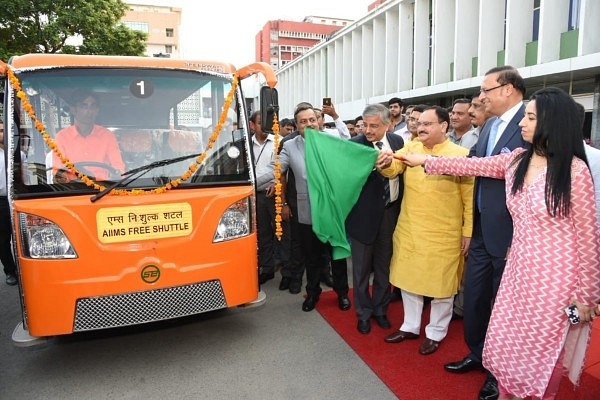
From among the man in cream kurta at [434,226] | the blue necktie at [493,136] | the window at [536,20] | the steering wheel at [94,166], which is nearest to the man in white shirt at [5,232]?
the steering wheel at [94,166]

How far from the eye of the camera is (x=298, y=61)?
2909cm

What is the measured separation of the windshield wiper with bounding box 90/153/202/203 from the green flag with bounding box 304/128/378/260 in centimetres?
106

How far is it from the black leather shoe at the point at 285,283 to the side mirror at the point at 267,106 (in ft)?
7.60

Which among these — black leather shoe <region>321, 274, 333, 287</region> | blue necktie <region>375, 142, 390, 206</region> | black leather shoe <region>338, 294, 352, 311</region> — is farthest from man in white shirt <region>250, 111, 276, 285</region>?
blue necktie <region>375, 142, 390, 206</region>

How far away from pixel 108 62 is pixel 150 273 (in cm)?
155

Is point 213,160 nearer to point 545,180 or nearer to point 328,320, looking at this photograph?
point 328,320

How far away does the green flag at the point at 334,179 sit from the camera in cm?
367

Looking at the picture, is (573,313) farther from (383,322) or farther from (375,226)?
(383,322)

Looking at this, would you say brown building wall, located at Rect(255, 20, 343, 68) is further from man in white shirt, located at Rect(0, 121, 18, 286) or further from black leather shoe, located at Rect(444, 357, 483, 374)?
black leather shoe, located at Rect(444, 357, 483, 374)

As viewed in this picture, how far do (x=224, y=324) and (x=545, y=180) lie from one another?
304 centimetres

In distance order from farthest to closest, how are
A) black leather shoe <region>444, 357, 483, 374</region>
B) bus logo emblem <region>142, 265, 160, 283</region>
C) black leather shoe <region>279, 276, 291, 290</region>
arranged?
1. black leather shoe <region>279, 276, 291, 290</region>
2. black leather shoe <region>444, 357, 483, 374</region>
3. bus logo emblem <region>142, 265, 160, 283</region>

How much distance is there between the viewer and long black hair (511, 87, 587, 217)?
208 centimetres

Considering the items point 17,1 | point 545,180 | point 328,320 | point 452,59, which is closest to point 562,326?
point 545,180

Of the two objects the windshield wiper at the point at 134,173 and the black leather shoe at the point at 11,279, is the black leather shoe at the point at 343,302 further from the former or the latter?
the black leather shoe at the point at 11,279
